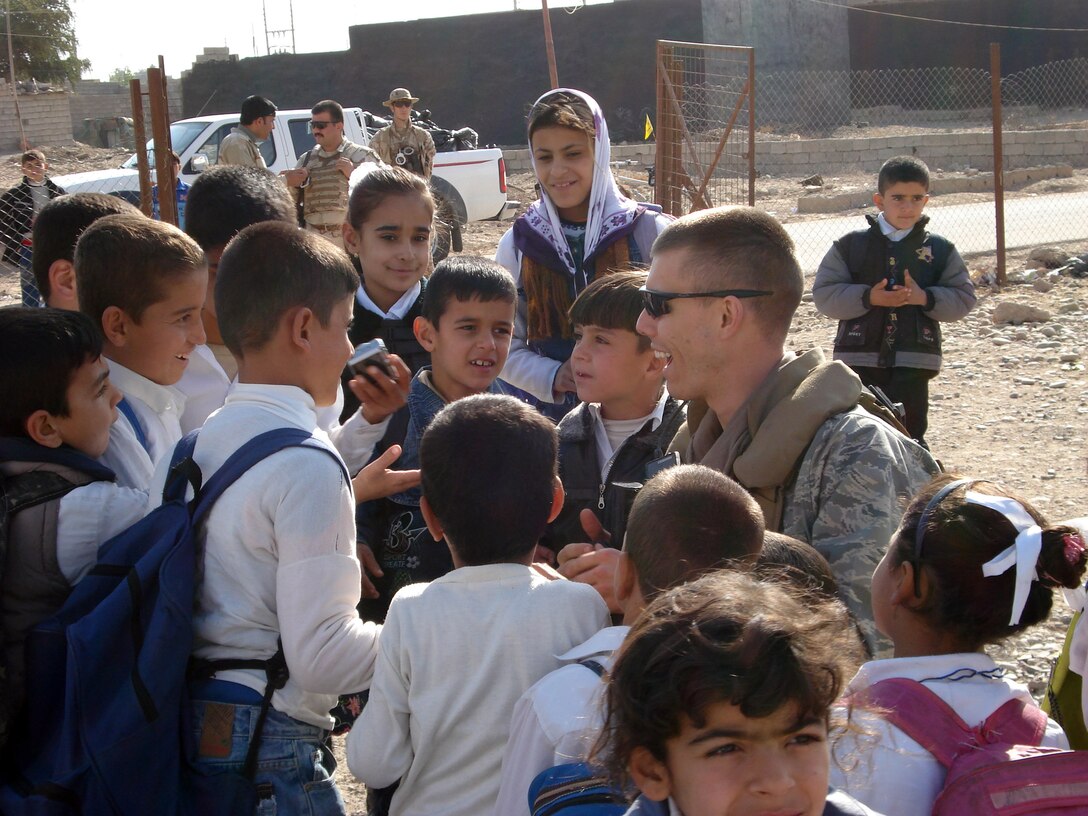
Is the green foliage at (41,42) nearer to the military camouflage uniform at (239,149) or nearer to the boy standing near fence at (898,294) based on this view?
the military camouflage uniform at (239,149)

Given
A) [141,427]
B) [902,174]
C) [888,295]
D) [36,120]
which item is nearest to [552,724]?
[141,427]

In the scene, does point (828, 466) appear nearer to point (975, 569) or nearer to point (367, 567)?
point (975, 569)

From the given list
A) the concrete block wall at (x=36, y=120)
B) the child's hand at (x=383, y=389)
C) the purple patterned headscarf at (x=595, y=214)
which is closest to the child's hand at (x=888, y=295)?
the purple patterned headscarf at (x=595, y=214)

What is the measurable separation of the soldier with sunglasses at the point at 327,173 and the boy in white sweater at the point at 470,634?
809cm

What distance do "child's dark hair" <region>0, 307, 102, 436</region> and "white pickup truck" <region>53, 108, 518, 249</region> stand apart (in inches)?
398

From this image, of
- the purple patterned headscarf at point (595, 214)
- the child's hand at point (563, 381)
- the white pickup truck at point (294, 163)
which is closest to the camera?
the child's hand at point (563, 381)

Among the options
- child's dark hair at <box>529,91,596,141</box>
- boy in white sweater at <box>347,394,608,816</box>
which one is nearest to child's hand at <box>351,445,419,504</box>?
boy in white sweater at <box>347,394,608,816</box>

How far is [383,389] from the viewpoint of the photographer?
9.75 feet

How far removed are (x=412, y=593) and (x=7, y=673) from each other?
803mm

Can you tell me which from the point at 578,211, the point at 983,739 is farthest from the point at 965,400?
the point at 983,739

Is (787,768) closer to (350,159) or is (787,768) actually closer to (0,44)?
(350,159)

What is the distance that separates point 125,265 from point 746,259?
156 cm

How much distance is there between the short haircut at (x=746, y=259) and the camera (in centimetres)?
265

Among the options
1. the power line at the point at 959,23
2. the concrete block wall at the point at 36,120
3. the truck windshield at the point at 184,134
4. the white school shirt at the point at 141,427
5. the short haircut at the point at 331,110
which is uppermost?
the power line at the point at 959,23
